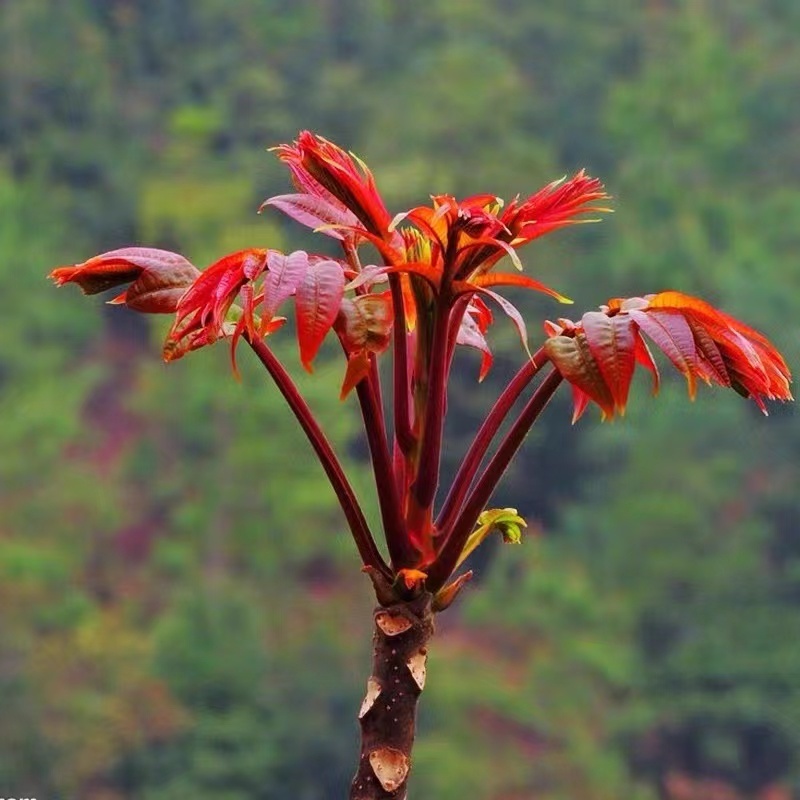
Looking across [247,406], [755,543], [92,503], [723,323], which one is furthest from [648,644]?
[723,323]

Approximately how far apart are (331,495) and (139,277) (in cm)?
967

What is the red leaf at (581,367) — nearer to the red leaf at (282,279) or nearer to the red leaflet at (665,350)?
the red leaflet at (665,350)

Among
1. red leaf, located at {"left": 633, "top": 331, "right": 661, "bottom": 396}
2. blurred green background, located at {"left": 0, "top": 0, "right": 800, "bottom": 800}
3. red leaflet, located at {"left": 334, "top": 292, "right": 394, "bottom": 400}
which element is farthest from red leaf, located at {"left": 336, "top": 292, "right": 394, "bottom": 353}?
blurred green background, located at {"left": 0, "top": 0, "right": 800, "bottom": 800}

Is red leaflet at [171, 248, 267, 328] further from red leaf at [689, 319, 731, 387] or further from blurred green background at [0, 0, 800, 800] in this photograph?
blurred green background at [0, 0, 800, 800]

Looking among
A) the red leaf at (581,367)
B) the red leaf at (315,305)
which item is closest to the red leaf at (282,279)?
the red leaf at (315,305)

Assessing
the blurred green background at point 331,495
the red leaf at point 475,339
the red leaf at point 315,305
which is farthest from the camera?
the blurred green background at point 331,495

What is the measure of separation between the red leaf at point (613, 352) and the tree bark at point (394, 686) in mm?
137

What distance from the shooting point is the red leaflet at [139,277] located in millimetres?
719

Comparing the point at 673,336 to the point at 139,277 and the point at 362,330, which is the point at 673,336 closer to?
the point at 362,330

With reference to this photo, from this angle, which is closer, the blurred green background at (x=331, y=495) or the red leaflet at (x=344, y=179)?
the red leaflet at (x=344, y=179)

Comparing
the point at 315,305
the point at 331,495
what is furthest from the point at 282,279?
the point at 331,495

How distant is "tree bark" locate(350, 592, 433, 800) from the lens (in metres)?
0.71

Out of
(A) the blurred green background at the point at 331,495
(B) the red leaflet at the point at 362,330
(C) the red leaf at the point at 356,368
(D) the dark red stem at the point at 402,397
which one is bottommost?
(A) the blurred green background at the point at 331,495

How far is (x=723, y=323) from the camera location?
69 centimetres
